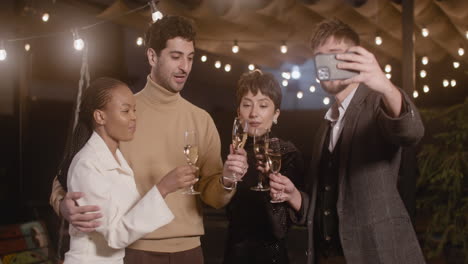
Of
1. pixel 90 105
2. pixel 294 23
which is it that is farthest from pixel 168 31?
pixel 294 23

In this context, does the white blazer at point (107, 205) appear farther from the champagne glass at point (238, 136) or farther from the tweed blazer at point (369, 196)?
the tweed blazer at point (369, 196)

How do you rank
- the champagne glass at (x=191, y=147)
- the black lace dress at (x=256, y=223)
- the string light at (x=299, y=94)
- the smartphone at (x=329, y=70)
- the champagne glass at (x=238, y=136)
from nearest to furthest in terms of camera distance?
the smartphone at (x=329, y=70) → the champagne glass at (x=191, y=147) → the champagne glass at (x=238, y=136) → the black lace dress at (x=256, y=223) → the string light at (x=299, y=94)

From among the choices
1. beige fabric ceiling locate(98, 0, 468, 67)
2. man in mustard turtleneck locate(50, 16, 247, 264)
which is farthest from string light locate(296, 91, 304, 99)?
man in mustard turtleneck locate(50, 16, 247, 264)

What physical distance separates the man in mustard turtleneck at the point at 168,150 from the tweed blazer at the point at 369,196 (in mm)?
366

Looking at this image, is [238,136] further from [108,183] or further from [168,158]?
[108,183]

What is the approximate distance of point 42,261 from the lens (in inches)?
141

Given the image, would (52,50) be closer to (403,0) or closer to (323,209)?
(403,0)

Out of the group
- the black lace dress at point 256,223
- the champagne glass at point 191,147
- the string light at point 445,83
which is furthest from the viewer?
the string light at point 445,83

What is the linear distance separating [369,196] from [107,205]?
0.81 m

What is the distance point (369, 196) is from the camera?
162 centimetres

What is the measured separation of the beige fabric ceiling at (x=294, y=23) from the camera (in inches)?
164

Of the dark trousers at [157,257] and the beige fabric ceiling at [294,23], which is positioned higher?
the beige fabric ceiling at [294,23]

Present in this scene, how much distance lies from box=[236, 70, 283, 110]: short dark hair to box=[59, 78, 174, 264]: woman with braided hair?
0.62 m

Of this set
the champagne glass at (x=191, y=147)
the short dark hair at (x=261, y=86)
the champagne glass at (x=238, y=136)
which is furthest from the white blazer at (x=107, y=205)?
the short dark hair at (x=261, y=86)
